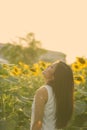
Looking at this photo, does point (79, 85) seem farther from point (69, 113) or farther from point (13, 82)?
point (69, 113)

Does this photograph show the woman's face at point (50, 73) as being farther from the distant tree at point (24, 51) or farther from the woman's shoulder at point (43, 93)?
the distant tree at point (24, 51)

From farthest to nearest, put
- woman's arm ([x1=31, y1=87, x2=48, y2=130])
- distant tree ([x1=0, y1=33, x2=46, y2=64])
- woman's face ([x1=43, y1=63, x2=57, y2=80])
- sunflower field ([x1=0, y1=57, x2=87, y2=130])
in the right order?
distant tree ([x1=0, y1=33, x2=46, y2=64]), sunflower field ([x1=0, y1=57, x2=87, y2=130]), woman's face ([x1=43, y1=63, x2=57, y2=80]), woman's arm ([x1=31, y1=87, x2=48, y2=130])

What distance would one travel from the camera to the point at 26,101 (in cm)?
571

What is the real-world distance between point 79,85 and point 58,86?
6.94 feet

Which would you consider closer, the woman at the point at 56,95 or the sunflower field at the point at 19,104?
the woman at the point at 56,95

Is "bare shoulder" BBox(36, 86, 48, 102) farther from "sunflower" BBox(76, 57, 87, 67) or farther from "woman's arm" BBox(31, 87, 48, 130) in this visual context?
"sunflower" BBox(76, 57, 87, 67)

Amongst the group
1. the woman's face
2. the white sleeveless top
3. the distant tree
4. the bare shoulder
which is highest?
the distant tree

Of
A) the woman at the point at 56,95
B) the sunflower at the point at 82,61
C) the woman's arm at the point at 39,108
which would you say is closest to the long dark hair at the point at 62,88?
the woman at the point at 56,95

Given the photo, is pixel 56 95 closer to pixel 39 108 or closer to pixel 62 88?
pixel 62 88

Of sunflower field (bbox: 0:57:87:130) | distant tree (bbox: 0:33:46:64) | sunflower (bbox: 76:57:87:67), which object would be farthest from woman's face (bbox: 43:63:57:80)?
distant tree (bbox: 0:33:46:64)

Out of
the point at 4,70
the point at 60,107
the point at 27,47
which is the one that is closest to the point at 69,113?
the point at 60,107

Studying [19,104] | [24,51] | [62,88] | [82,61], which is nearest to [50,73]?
[62,88]

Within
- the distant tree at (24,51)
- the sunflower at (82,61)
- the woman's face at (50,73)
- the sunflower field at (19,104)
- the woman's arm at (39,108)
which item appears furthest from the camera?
the distant tree at (24,51)

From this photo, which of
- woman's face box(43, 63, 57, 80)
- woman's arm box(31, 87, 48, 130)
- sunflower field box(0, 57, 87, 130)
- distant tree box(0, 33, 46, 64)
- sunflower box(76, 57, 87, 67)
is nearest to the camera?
woman's arm box(31, 87, 48, 130)
